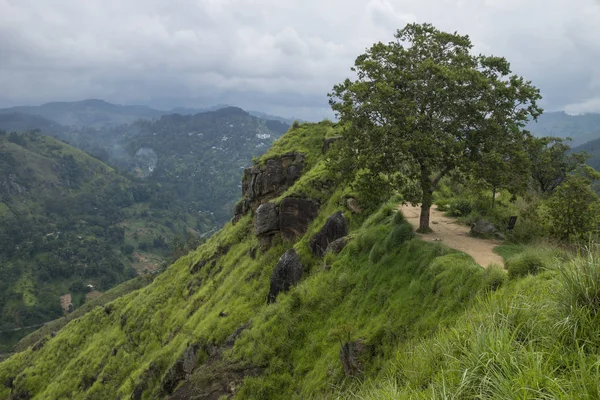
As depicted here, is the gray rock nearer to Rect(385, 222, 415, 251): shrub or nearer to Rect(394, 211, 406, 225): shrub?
Rect(385, 222, 415, 251): shrub

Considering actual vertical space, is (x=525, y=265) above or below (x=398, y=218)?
above

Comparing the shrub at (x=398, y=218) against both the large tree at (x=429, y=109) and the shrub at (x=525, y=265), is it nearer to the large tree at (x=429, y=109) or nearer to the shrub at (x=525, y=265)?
the large tree at (x=429, y=109)

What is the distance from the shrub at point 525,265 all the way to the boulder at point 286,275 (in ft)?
44.1

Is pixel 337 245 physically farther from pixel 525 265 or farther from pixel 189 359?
pixel 189 359

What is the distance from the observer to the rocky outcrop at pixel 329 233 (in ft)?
81.0

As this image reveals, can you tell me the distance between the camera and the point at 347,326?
14.0 meters

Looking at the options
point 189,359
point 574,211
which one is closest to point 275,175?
point 189,359

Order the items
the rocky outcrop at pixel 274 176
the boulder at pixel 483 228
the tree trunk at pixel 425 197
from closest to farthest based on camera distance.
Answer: the tree trunk at pixel 425 197
the boulder at pixel 483 228
the rocky outcrop at pixel 274 176

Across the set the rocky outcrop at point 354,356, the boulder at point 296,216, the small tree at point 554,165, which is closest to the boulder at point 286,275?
the boulder at point 296,216

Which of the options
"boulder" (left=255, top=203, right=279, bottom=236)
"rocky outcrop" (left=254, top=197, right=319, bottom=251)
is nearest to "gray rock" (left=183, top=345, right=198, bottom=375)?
"rocky outcrop" (left=254, top=197, right=319, bottom=251)

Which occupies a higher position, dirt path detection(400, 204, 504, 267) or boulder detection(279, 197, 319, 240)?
dirt path detection(400, 204, 504, 267)

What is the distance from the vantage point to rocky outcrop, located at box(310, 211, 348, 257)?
24.7 metres

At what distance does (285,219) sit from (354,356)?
17802mm

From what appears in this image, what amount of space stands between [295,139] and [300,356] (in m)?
29.5
